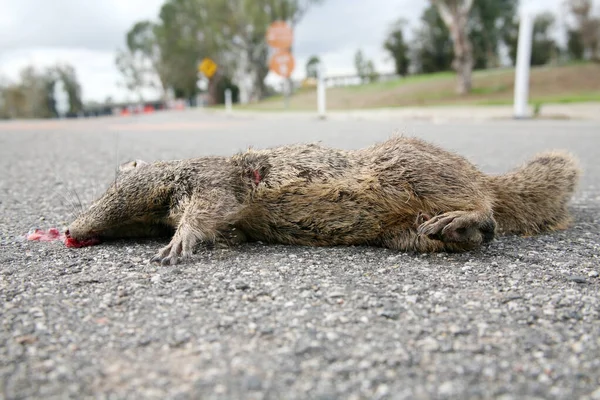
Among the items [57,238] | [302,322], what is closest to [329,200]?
[302,322]

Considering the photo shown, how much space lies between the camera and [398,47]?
52.0 m

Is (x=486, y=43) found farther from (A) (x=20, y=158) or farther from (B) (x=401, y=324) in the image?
(B) (x=401, y=324)

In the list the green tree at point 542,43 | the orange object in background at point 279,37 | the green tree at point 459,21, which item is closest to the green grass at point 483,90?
the green tree at point 459,21

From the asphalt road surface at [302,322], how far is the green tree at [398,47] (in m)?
51.7

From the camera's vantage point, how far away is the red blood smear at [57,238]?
298 cm

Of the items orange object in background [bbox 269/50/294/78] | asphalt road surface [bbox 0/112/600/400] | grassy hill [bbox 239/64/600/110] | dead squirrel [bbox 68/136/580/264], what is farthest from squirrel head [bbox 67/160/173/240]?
orange object in background [bbox 269/50/294/78]

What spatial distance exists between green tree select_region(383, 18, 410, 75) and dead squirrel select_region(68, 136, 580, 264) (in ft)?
169

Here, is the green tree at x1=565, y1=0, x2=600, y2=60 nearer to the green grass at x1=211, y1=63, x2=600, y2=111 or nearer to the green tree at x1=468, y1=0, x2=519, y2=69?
the green grass at x1=211, y1=63, x2=600, y2=111

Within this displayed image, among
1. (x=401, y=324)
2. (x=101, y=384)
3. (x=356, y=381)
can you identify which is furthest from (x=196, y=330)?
(x=401, y=324)

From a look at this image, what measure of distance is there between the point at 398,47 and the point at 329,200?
52.4m

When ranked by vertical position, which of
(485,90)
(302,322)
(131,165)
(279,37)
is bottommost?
(302,322)

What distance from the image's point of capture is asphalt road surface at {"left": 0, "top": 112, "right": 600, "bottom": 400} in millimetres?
1529

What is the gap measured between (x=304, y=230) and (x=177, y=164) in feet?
3.14

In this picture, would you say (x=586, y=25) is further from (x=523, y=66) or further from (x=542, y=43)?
(x=523, y=66)
